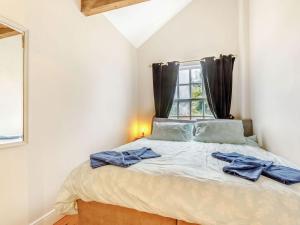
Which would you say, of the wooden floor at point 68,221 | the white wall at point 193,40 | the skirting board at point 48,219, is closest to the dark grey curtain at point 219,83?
the white wall at point 193,40

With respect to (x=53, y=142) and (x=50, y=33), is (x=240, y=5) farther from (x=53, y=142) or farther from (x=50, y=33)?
(x=53, y=142)

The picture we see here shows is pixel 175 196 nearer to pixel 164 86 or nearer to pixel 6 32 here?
pixel 6 32

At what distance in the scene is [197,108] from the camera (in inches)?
138

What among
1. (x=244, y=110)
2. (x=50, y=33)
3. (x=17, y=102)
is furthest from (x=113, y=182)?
(x=244, y=110)

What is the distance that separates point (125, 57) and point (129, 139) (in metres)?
1.55

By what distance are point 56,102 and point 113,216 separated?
125cm

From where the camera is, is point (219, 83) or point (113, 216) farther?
point (219, 83)

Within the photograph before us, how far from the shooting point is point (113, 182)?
4.40 feet

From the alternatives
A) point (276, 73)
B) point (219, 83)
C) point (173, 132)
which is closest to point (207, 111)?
point (219, 83)

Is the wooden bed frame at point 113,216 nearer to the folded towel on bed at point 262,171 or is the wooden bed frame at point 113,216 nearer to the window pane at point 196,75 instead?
the folded towel on bed at point 262,171

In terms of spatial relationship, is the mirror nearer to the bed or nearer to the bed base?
the bed

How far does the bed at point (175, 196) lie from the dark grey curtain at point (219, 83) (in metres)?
1.72

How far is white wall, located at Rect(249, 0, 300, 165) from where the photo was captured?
1.67 meters

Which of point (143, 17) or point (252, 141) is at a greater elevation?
point (143, 17)
